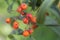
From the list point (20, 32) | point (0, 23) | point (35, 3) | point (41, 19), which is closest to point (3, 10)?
point (0, 23)

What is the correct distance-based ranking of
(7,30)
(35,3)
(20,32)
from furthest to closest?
(7,30) → (20,32) → (35,3)

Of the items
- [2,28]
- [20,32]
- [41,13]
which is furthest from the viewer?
[2,28]

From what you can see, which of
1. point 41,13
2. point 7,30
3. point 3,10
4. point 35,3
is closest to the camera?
point 41,13

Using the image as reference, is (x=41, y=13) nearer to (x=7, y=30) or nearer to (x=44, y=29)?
(x=44, y=29)

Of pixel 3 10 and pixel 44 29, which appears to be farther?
pixel 3 10

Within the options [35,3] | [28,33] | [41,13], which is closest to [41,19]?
[41,13]

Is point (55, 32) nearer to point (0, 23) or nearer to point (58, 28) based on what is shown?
point (58, 28)

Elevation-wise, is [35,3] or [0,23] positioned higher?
[0,23]

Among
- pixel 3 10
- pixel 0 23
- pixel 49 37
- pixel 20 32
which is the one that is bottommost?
pixel 49 37

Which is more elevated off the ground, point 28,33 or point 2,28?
point 2,28
